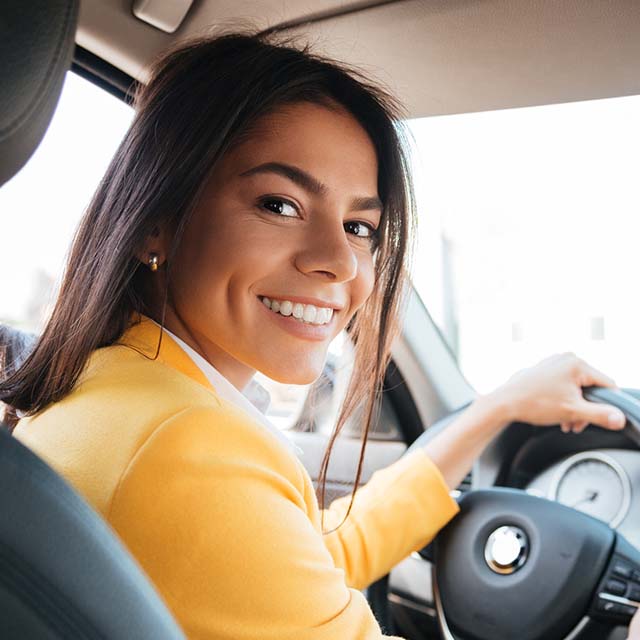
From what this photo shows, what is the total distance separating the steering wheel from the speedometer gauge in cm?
11

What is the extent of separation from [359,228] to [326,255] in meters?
0.21

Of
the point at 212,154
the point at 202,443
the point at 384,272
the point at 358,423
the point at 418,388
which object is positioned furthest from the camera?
the point at 358,423

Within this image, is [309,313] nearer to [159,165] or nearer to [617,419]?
[159,165]

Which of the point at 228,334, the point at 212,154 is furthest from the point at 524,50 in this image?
the point at 228,334

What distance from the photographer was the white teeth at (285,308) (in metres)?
1.32

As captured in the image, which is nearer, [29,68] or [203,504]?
[29,68]

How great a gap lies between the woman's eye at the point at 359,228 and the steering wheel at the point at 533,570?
1.90 feet

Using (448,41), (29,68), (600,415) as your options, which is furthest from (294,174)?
(600,415)


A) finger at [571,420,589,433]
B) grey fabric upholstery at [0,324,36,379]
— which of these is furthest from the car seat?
finger at [571,420,589,433]

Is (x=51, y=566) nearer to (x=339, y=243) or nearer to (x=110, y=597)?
(x=110, y=597)

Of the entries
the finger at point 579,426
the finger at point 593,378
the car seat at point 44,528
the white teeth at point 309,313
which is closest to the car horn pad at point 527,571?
the finger at point 579,426

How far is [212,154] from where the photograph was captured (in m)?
1.27

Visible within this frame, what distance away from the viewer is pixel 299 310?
4.41 feet

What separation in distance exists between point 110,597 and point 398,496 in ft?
3.87
